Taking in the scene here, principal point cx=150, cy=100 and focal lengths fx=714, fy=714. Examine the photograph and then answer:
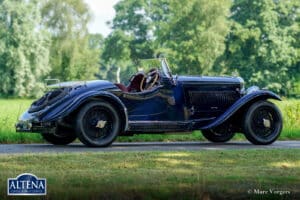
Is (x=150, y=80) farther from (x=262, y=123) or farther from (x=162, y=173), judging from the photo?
(x=162, y=173)

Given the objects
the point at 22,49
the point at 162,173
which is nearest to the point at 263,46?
the point at 22,49

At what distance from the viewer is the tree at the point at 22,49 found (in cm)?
6894

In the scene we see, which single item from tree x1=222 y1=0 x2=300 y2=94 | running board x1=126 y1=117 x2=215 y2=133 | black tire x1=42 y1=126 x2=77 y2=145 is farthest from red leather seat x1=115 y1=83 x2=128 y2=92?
tree x1=222 y1=0 x2=300 y2=94

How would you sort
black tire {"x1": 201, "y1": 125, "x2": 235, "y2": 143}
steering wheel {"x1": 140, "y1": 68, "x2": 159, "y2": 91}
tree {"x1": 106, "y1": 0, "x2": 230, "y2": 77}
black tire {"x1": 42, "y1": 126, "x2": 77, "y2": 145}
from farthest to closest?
tree {"x1": 106, "y1": 0, "x2": 230, "y2": 77}
black tire {"x1": 201, "y1": 125, "x2": 235, "y2": 143}
steering wheel {"x1": 140, "y1": 68, "x2": 159, "y2": 91}
black tire {"x1": 42, "y1": 126, "x2": 77, "y2": 145}

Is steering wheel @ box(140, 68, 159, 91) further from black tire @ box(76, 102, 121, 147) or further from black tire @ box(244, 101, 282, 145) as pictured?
black tire @ box(244, 101, 282, 145)

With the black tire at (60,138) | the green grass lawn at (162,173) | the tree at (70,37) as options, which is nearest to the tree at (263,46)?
the tree at (70,37)

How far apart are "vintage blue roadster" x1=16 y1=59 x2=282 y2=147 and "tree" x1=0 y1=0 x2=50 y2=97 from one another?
185ft

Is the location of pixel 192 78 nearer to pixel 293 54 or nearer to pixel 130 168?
pixel 130 168

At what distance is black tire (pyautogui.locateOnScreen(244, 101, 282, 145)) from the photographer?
12727mm

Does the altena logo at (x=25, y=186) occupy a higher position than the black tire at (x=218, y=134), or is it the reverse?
the black tire at (x=218, y=134)

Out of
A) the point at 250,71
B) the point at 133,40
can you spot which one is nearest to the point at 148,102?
the point at 250,71

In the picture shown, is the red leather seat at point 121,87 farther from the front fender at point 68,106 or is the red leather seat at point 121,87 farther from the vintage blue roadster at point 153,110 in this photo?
the front fender at point 68,106

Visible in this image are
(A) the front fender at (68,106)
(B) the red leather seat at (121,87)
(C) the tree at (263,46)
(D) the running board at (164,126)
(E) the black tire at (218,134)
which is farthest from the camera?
(C) the tree at (263,46)

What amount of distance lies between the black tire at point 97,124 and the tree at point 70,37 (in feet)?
195
